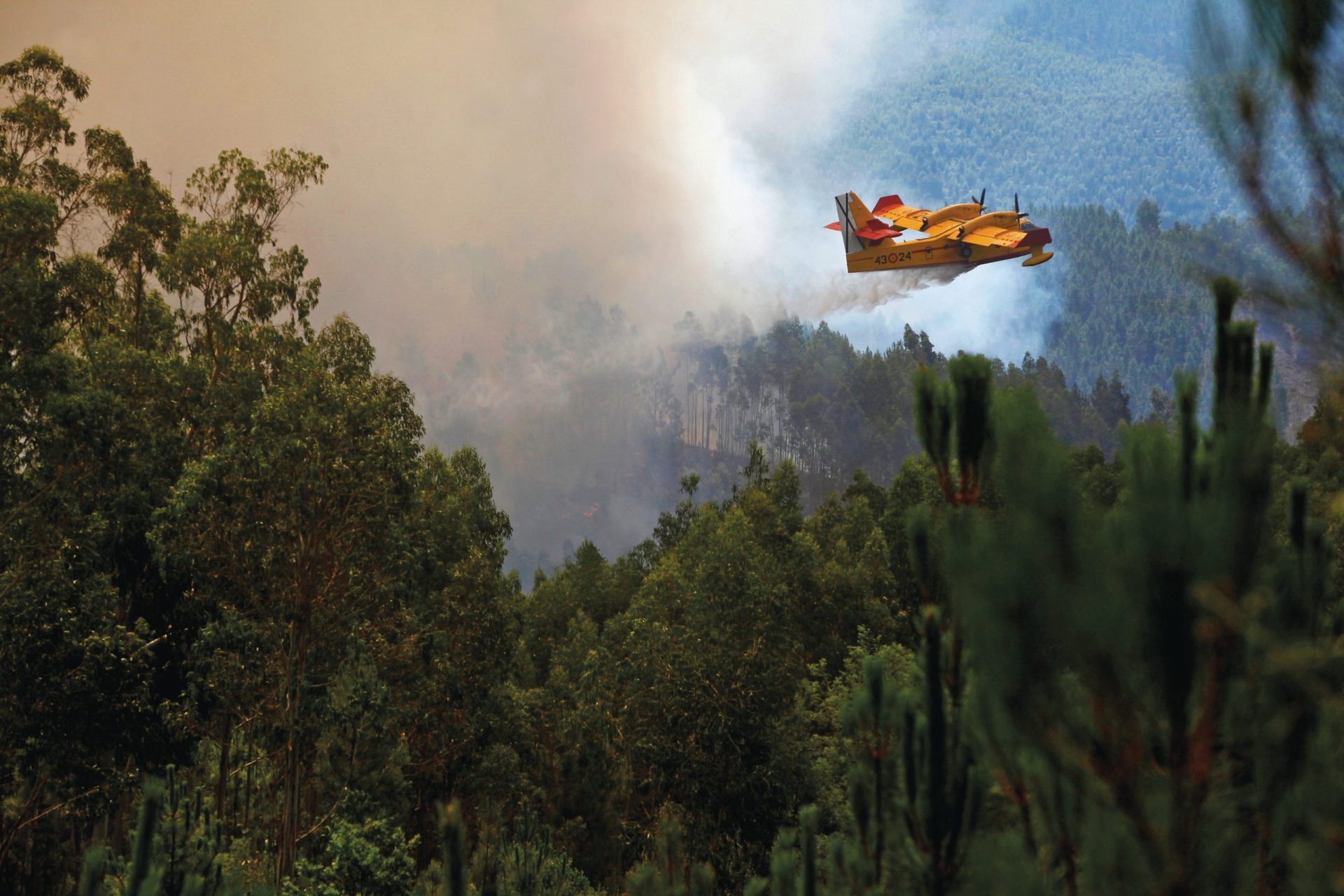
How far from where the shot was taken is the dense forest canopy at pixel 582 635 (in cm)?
244

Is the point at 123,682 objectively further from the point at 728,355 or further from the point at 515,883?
the point at 728,355

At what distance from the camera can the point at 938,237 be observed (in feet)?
160

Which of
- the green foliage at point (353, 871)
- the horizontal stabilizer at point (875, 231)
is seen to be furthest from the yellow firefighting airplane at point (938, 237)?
the green foliage at point (353, 871)

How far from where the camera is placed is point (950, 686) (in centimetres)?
356

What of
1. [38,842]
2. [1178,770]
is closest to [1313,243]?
[1178,770]

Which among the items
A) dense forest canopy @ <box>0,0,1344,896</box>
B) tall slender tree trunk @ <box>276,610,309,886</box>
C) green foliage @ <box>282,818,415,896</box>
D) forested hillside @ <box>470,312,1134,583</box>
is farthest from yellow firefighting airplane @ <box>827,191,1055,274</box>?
forested hillside @ <box>470,312,1134,583</box>

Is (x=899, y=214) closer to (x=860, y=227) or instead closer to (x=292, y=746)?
(x=860, y=227)

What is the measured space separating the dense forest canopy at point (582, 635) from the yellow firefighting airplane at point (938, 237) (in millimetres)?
12052

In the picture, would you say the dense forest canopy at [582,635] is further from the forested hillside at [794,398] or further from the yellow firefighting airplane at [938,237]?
the forested hillside at [794,398]

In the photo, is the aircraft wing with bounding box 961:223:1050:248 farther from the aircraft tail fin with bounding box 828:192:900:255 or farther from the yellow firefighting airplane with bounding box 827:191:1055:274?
the aircraft tail fin with bounding box 828:192:900:255

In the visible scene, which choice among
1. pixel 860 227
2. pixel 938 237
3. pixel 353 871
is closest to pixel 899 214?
pixel 860 227

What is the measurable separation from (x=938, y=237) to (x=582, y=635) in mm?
27637

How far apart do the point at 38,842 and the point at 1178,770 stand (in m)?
24.1

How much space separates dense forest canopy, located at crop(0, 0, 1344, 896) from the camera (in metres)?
2.44
